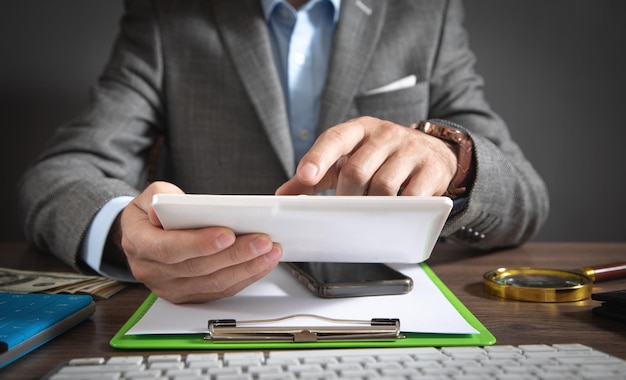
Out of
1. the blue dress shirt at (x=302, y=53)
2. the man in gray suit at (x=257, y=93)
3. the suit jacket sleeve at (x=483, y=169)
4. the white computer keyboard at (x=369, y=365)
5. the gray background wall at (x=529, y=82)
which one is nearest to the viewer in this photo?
the white computer keyboard at (x=369, y=365)

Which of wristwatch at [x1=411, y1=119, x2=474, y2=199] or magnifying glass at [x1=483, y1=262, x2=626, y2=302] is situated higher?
wristwatch at [x1=411, y1=119, x2=474, y2=199]

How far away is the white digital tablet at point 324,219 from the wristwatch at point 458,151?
26cm

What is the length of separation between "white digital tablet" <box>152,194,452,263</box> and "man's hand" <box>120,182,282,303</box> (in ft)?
0.04

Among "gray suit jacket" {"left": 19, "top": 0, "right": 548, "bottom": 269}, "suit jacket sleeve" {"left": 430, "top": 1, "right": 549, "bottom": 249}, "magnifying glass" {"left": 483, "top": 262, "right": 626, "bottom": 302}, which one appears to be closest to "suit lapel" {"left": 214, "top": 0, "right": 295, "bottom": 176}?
"gray suit jacket" {"left": 19, "top": 0, "right": 548, "bottom": 269}

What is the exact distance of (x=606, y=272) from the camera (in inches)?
32.5

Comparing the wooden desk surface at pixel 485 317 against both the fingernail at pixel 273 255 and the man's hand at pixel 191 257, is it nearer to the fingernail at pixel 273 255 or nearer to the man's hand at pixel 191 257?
the man's hand at pixel 191 257

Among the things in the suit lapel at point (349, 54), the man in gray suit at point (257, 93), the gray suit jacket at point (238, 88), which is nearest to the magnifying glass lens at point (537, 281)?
the man in gray suit at point (257, 93)

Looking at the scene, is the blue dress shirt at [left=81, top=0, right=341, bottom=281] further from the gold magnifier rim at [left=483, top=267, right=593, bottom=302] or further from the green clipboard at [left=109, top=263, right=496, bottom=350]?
the green clipboard at [left=109, top=263, right=496, bottom=350]

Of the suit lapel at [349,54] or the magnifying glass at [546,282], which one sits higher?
the suit lapel at [349,54]

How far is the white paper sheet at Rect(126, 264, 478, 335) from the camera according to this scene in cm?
62

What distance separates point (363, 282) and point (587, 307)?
256 mm

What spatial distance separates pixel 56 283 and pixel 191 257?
10.6 inches

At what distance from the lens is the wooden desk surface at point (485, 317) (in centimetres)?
58

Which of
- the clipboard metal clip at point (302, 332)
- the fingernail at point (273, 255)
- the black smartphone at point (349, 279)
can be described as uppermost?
the fingernail at point (273, 255)
